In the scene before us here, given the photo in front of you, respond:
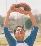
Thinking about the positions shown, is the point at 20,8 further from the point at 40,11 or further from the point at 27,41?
the point at 40,11

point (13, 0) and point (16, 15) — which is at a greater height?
point (13, 0)

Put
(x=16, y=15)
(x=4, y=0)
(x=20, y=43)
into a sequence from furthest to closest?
(x=4, y=0) → (x=16, y=15) → (x=20, y=43)

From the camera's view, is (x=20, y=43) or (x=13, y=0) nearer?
(x=20, y=43)

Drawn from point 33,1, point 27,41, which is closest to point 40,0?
point 33,1

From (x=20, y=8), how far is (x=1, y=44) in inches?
29.1

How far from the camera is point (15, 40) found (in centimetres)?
78

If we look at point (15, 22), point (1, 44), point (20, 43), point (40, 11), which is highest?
point (40, 11)

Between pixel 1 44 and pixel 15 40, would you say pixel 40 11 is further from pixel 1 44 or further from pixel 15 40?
pixel 15 40

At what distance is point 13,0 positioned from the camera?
1379 mm

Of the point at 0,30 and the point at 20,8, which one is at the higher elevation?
the point at 20,8

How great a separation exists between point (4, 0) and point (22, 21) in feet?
0.98

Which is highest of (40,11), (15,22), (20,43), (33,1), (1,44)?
(33,1)

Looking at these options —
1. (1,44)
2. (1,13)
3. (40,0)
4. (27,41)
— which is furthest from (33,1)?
(27,41)

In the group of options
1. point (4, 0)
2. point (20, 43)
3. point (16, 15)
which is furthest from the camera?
point (4, 0)
